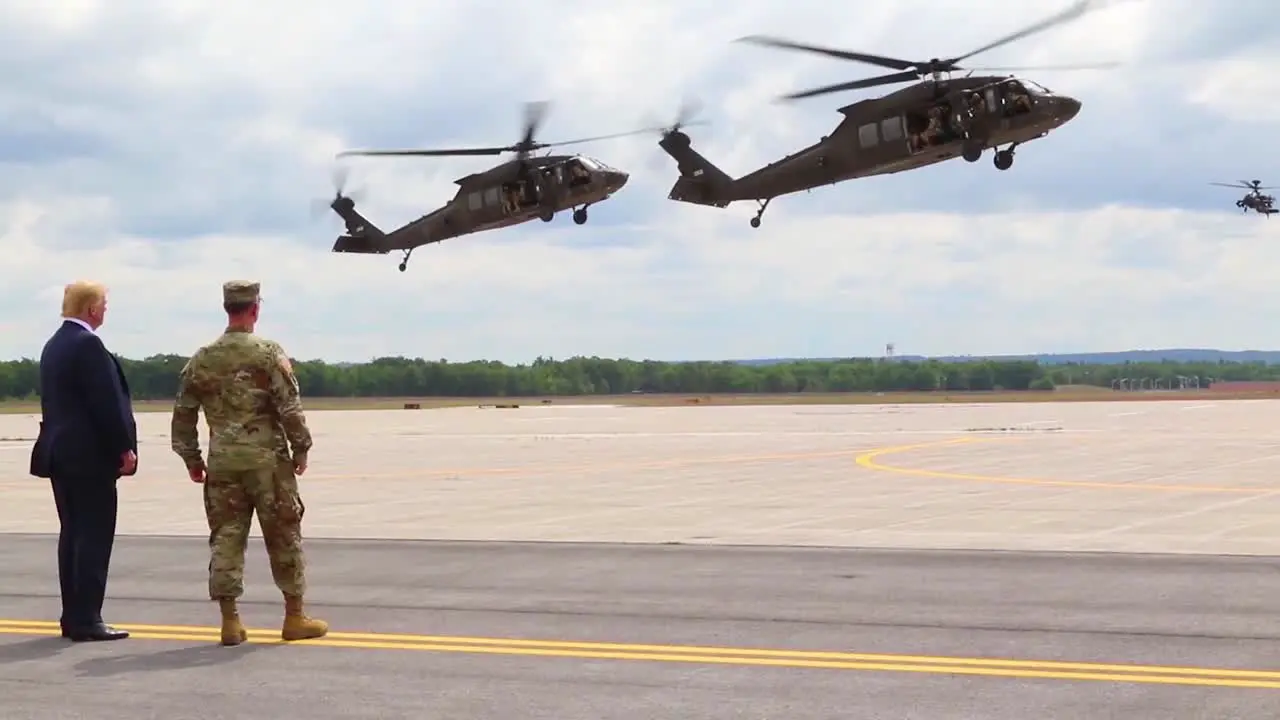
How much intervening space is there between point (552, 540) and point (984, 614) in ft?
21.6

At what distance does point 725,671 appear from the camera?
8.98 metres

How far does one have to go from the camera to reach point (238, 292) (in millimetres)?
10359

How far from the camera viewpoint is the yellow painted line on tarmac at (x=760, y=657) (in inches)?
338

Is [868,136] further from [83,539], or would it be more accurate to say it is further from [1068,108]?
[83,539]

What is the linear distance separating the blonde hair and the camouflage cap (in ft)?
3.67

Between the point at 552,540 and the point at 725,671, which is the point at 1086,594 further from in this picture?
the point at 552,540

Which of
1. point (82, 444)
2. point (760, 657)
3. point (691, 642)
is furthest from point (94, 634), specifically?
point (760, 657)

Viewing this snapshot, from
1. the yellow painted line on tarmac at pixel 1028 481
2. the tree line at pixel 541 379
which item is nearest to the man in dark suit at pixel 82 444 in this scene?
the yellow painted line on tarmac at pixel 1028 481

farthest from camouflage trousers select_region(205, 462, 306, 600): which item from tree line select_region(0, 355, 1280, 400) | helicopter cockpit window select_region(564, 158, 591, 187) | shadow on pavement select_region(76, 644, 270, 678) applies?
tree line select_region(0, 355, 1280, 400)

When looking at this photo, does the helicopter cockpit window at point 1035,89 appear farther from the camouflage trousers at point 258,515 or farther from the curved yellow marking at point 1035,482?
the camouflage trousers at point 258,515

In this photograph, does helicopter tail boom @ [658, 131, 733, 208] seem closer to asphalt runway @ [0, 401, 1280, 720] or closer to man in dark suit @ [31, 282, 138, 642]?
asphalt runway @ [0, 401, 1280, 720]

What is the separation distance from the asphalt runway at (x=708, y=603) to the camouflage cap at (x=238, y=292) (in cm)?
223

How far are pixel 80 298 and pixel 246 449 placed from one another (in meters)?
1.72

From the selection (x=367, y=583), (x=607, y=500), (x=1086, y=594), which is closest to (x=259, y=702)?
(x=367, y=583)
